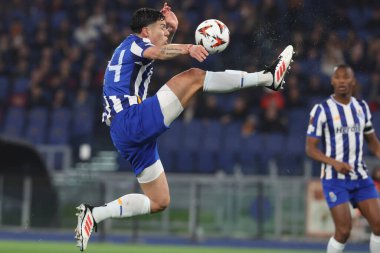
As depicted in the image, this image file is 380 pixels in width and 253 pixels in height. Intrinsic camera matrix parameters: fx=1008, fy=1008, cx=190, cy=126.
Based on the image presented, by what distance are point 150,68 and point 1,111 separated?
10.7 meters

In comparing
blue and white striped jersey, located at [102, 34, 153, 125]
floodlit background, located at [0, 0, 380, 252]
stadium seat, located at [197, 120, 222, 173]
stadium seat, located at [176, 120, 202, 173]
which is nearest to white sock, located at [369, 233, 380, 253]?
blue and white striped jersey, located at [102, 34, 153, 125]

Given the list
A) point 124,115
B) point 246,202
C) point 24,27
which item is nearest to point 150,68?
point 124,115

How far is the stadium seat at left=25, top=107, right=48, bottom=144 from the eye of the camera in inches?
723

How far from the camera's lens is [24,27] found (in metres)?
20.8

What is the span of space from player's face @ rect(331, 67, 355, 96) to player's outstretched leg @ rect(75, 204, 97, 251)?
2749mm

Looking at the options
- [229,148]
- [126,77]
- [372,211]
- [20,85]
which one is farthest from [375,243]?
[20,85]

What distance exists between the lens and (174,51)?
26.8ft

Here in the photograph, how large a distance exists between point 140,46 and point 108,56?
36.7 ft

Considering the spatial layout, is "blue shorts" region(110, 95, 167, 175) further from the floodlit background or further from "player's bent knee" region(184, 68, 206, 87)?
the floodlit background

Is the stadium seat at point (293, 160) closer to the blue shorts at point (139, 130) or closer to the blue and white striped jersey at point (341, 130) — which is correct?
the blue and white striped jersey at point (341, 130)

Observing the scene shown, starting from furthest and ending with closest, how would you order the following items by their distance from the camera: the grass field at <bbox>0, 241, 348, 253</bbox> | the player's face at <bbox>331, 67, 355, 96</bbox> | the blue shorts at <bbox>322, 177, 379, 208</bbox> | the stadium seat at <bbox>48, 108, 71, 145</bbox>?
1. the stadium seat at <bbox>48, 108, 71, 145</bbox>
2. the grass field at <bbox>0, 241, 348, 253</bbox>
3. the player's face at <bbox>331, 67, 355, 96</bbox>
4. the blue shorts at <bbox>322, 177, 379, 208</bbox>

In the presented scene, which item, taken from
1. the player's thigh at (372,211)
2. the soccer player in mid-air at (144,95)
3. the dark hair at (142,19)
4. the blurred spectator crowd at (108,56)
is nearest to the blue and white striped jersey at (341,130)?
the player's thigh at (372,211)

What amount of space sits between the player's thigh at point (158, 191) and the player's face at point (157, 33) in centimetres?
118

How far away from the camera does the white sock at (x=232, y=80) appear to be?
8422 millimetres
